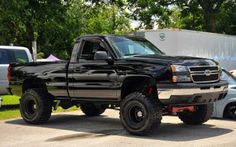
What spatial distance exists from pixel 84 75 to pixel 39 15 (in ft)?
65.5

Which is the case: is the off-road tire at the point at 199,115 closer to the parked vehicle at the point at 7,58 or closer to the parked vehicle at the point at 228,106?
the parked vehicle at the point at 228,106

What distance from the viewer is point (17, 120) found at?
13.2 meters

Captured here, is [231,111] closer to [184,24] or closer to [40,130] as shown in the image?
[40,130]

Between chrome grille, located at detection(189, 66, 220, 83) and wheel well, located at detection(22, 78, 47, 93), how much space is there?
3.98m

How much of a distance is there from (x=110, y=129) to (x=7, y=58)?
6.20 metres

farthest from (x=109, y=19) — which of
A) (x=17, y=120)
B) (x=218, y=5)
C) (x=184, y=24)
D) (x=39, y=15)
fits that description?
(x=17, y=120)

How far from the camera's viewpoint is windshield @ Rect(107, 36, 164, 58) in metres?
10.8

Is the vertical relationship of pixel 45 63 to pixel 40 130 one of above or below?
above

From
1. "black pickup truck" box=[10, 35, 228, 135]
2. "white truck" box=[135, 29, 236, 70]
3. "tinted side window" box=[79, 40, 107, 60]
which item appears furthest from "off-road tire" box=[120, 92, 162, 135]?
"white truck" box=[135, 29, 236, 70]

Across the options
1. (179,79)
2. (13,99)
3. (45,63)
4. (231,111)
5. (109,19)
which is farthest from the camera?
(109,19)

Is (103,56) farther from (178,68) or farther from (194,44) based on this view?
(194,44)

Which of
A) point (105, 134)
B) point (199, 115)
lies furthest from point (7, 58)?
point (199, 115)

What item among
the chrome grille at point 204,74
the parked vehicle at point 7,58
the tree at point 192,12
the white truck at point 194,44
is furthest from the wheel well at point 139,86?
the tree at point 192,12

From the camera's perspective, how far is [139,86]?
10.6 metres
